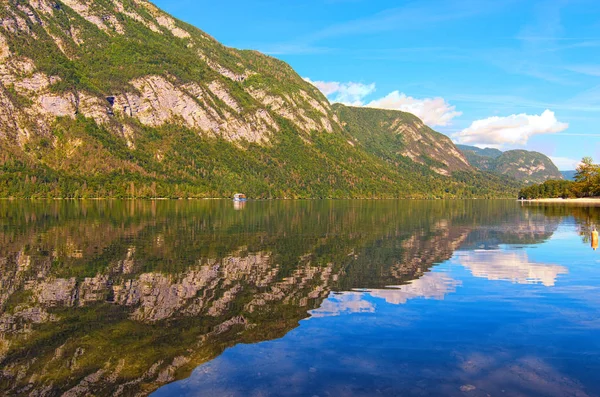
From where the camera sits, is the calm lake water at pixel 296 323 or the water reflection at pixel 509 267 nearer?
the calm lake water at pixel 296 323

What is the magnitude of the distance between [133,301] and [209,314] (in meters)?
5.42

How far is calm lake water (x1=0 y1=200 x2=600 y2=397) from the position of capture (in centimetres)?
1678

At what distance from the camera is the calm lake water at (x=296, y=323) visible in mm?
16781

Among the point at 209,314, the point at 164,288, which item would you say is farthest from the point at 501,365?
the point at 164,288

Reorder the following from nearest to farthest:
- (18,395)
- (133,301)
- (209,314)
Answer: (18,395) → (209,314) → (133,301)

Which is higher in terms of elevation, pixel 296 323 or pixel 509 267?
pixel 509 267

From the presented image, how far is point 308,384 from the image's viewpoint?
16.5m

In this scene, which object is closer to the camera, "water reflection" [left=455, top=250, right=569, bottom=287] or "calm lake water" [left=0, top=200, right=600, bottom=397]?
"calm lake water" [left=0, top=200, right=600, bottom=397]

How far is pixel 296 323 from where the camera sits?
2362 cm

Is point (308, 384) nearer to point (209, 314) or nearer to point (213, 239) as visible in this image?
point (209, 314)

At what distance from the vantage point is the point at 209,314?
81.8ft

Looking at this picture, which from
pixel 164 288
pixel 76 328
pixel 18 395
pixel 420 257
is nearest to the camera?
pixel 18 395

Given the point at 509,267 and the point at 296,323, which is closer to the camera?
the point at 296,323

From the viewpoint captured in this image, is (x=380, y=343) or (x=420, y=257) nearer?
(x=380, y=343)
